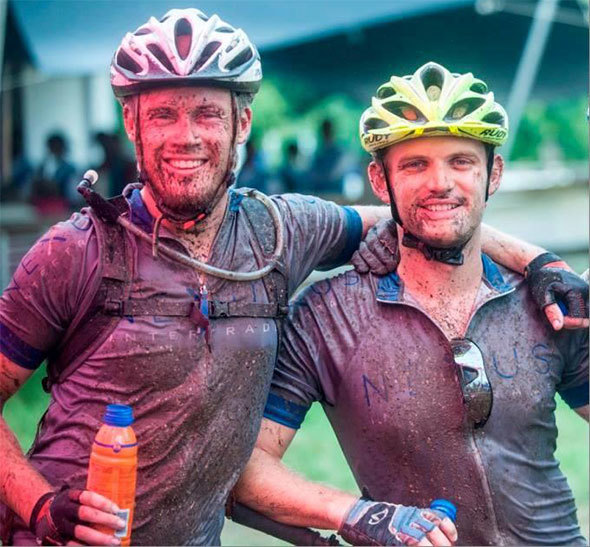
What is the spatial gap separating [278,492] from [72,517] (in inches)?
36.2

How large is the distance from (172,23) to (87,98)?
60.5 feet

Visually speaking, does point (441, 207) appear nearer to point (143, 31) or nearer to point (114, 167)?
point (143, 31)

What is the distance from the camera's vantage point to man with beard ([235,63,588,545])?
405 cm

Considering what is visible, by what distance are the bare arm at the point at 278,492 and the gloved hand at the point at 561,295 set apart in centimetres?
107

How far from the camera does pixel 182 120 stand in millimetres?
3777

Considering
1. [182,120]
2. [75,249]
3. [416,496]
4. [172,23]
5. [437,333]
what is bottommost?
[416,496]

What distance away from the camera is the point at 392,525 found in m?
3.78

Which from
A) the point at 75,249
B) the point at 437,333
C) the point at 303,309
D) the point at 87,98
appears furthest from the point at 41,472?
the point at 87,98

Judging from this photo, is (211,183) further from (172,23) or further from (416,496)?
(416,496)

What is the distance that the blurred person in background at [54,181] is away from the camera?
1453 cm

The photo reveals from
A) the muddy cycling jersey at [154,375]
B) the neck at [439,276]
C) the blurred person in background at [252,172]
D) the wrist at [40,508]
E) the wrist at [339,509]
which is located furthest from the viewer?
the blurred person in background at [252,172]

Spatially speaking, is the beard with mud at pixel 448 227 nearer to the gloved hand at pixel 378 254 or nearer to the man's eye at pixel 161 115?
the gloved hand at pixel 378 254

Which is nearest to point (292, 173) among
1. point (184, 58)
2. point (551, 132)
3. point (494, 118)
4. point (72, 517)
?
point (494, 118)

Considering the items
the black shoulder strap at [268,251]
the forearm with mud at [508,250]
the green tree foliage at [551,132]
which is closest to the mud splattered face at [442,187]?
the forearm with mud at [508,250]
